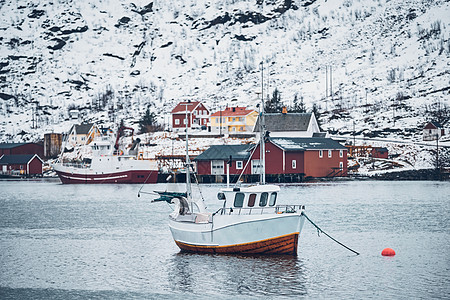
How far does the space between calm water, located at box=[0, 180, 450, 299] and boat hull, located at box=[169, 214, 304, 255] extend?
528 millimetres

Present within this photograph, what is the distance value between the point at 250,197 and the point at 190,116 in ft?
424

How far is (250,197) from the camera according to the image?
35.2 m

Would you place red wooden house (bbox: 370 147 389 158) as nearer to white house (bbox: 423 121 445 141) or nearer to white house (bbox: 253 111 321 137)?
white house (bbox: 253 111 321 137)

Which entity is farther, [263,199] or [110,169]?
[110,169]

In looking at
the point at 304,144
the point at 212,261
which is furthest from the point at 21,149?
the point at 212,261

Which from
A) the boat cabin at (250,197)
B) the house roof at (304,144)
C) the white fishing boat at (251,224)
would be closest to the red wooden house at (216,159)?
the house roof at (304,144)

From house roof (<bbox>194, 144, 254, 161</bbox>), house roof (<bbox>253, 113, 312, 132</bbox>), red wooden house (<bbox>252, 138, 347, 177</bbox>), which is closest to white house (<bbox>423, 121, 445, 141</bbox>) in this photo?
house roof (<bbox>253, 113, 312, 132</bbox>)

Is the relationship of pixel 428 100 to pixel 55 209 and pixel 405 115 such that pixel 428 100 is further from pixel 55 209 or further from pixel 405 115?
pixel 55 209

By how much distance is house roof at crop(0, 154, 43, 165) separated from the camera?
145 meters

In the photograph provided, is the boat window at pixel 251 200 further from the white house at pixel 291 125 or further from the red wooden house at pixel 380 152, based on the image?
the white house at pixel 291 125

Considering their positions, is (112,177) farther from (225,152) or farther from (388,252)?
(388,252)

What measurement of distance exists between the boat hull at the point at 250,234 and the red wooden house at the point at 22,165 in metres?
114

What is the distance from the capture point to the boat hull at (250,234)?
34.4 m

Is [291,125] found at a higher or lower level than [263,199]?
higher
